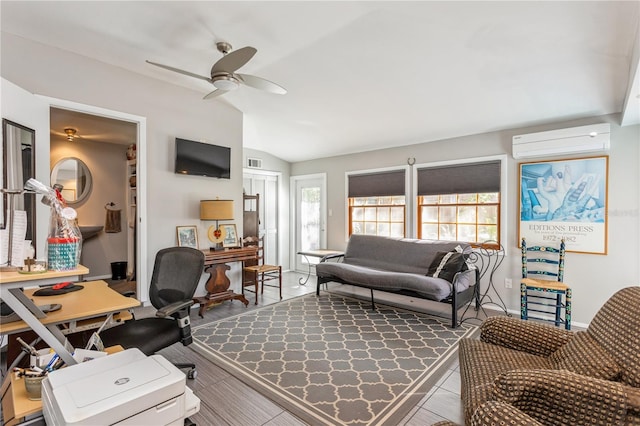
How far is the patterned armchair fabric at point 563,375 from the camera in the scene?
1.17 metres

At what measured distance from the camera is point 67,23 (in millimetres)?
2662

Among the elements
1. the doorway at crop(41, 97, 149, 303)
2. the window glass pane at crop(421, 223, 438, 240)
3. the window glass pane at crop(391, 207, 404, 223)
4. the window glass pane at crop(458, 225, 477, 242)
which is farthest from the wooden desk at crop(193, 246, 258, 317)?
the window glass pane at crop(458, 225, 477, 242)

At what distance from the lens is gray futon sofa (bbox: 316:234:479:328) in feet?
11.5

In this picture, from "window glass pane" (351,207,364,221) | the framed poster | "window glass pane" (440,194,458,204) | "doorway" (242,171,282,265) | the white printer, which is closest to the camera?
the white printer

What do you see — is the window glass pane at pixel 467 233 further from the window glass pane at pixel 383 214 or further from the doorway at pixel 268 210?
the doorway at pixel 268 210

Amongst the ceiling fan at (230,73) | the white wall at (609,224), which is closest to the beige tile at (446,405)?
the white wall at (609,224)

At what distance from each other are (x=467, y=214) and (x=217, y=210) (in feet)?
11.2

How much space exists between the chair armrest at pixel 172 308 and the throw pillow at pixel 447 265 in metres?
2.86

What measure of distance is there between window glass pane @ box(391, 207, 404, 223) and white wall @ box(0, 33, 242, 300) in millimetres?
2468

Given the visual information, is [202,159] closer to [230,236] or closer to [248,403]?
[230,236]

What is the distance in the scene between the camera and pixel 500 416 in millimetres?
1138

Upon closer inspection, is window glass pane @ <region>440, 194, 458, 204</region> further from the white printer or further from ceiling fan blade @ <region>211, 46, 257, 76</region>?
the white printer

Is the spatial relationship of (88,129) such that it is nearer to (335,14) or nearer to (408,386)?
(335,14)

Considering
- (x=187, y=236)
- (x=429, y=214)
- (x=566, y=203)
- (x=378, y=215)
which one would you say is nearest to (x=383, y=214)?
(x=378, y=215)
